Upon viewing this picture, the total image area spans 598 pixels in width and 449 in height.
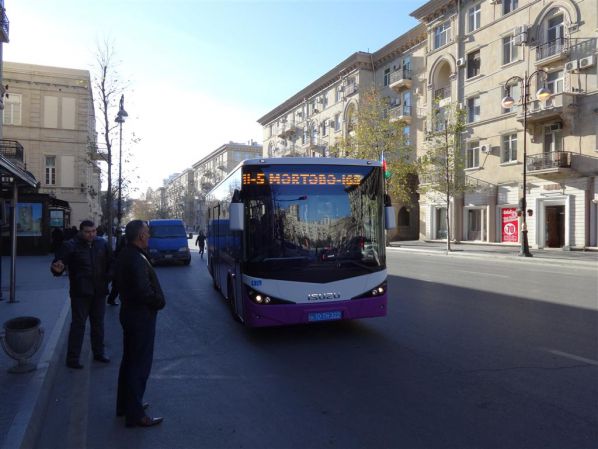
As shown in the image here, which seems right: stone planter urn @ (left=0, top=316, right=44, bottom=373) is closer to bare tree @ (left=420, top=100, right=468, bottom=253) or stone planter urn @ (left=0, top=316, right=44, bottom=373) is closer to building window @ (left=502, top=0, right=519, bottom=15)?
bare tree @ (left=420, top=100, right=468, bottom=253)

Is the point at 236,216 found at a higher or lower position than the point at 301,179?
lower

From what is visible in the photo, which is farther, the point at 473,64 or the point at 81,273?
the point at 473,64

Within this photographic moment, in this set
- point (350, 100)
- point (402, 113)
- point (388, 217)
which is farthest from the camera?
point (350, 100)

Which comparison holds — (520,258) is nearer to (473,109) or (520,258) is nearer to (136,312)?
(473,109)

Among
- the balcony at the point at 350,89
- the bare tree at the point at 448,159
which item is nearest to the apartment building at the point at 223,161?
the balcony at the point at 350,89

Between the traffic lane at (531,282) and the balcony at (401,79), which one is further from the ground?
the balcony at (401,79)

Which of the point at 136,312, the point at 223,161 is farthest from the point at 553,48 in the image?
the point at 223,161

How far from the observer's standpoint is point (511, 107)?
32.3 m

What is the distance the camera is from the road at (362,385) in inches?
155

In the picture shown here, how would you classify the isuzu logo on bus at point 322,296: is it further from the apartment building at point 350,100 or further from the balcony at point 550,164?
the apartment building at point 350,100

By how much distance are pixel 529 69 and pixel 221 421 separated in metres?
33.0

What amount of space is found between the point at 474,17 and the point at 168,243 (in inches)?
1123

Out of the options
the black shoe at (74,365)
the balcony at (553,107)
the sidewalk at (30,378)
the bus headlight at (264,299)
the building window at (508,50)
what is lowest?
the black shoe at (74,365)

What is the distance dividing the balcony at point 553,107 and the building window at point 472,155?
6.05m
